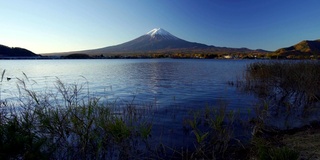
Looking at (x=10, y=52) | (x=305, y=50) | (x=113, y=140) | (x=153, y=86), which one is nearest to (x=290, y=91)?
(x=153, y=86)

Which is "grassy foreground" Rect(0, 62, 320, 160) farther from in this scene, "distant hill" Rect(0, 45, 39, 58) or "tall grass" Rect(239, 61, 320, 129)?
"distant hill" Rect(0, 45, 39, 58)

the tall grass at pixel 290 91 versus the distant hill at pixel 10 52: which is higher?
the distant hill at pixel 10 52

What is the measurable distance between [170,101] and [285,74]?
7.20 meters

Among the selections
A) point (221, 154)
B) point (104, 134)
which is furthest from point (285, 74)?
point (104, 134)

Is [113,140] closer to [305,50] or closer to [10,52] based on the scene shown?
[305,50]

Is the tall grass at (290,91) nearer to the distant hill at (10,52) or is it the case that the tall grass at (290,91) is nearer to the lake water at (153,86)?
the lake water at (153,86)

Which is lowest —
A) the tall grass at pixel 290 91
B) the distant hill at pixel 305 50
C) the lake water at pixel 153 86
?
the lake water at pixel 153 86

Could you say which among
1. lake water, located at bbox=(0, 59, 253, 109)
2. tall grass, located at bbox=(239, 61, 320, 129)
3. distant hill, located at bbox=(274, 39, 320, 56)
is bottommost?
lake water, located at bbox=(0, 59, 253, 109)

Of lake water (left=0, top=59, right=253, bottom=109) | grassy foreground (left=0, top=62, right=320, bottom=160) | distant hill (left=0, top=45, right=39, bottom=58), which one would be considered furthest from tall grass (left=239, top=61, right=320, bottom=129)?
distant hill (left=0, top=45, right=39, bottom=58)

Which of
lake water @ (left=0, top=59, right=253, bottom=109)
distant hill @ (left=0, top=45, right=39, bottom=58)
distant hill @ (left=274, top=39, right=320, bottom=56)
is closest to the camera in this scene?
distant hill @ (left=274, top=39, right=320, bottom=56)

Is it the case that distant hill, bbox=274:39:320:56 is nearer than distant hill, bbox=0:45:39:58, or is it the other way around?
distant hill, bbox=274:39:320:56

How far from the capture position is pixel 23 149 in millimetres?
4117

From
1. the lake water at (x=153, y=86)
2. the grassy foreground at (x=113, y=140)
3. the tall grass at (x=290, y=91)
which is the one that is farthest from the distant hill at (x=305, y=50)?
the grassy foreground at (x=113, y=140)

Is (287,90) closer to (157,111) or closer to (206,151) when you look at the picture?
(157,111)
